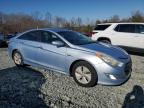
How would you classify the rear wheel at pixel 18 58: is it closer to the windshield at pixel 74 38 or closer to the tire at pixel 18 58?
the tire at pixel 18 58

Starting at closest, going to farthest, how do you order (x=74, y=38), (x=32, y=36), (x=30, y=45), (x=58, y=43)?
(x=58, y=43)
(x=74, y=38)
(x=30, y=45)
(x=32, y=36)

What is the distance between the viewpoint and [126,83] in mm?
6094

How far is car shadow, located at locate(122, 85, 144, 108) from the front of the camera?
4.65 metres

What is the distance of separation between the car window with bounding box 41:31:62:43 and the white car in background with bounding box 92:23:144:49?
5516mm

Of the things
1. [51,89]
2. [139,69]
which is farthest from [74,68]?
[139,69]

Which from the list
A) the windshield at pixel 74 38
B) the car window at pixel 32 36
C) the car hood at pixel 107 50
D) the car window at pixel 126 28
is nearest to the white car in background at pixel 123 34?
the car window at pixel 126 28

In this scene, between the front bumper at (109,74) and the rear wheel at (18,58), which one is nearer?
the front bumper at (109,74)

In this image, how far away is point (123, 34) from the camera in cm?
1146

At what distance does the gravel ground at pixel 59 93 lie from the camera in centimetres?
471

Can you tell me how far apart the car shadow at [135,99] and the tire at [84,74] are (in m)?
0.95

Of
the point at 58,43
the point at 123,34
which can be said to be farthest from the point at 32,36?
the point at 123,34

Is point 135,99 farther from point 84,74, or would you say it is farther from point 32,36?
point 32,36

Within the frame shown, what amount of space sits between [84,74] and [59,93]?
89cm

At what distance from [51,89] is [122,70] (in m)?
1.85
